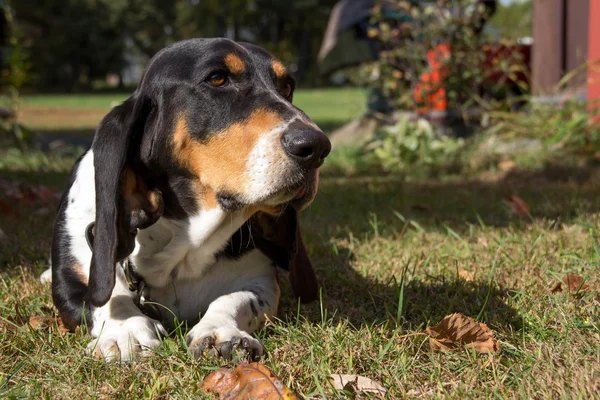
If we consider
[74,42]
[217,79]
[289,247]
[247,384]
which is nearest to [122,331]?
[247,384]

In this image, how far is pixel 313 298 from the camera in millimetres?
2609

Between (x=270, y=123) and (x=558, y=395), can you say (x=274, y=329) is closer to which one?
(x=270, y=123)

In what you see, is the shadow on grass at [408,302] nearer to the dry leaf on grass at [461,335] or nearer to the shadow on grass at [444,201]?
the dry leaf on grass at [461,335]

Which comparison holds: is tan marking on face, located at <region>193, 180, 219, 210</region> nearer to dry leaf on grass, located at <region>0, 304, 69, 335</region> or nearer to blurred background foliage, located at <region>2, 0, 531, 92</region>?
dry leaf on grass, located at <region>0, 304, 69, 335</region>

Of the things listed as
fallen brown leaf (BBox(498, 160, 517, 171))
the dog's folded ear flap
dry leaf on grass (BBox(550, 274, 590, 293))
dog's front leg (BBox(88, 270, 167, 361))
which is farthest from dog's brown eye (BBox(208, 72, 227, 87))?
fallen brown leaf (BBox(498, 160, 517, 171))

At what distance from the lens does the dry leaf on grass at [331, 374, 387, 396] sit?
5.94 ft

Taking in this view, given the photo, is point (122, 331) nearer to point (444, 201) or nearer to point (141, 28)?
point (444, 201)

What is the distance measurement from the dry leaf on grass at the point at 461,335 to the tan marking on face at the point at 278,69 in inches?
44.2

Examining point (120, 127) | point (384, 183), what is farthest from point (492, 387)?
point (384, 183)

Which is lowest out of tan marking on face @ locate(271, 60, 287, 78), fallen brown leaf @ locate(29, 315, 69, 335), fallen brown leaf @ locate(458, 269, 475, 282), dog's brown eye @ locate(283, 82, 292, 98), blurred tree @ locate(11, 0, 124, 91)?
blurred tree @ locate(11, 0, 124, 91)

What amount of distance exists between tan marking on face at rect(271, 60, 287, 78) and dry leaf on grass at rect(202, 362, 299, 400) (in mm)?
1178

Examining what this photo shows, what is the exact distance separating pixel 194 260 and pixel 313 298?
0.50 m

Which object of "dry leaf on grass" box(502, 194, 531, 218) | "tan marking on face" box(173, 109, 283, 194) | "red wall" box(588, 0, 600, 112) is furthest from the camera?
"red wall" box(588, 0, 600, 112)

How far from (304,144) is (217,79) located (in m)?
0.54
